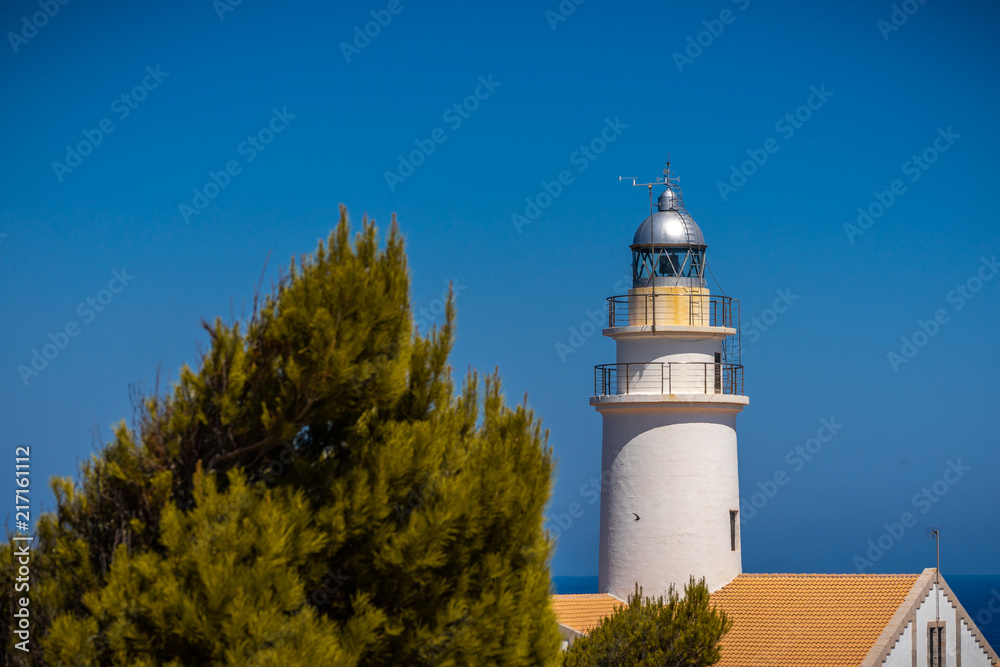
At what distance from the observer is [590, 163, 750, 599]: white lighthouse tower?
2462 centimetres

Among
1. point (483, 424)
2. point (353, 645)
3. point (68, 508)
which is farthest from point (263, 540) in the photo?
point (483, 424)

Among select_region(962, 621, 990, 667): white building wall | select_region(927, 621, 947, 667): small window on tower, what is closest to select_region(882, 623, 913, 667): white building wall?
select_region(927, 621, 947, 667): small window on tower

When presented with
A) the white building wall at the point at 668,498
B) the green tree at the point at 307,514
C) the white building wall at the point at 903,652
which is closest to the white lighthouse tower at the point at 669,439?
the white building wall at the point at 668,498

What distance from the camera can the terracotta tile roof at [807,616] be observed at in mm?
22109

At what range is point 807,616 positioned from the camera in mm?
23172

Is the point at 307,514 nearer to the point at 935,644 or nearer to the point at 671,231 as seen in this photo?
the point at 935,644

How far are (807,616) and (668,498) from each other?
11.0 feet

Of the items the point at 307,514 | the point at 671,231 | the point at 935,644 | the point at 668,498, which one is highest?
the point at 671,231

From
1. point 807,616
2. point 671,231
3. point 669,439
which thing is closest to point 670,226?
point 671,231

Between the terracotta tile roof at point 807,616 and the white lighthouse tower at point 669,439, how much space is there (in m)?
0.95

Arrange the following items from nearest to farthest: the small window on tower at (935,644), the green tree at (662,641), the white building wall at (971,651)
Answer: the green tree at (662,641)
the small window on tower at (935,644)
the white building wall at (971,651)

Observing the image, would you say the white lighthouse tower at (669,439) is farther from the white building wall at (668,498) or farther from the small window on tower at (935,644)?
the small window on tower at (935,644)

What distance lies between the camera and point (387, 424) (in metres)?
10.8

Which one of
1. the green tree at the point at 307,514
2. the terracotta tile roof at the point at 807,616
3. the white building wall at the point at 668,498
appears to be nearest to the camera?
the green tree at the point at 307,514
